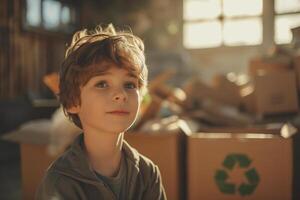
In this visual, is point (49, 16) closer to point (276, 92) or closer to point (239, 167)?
point (276, 92)

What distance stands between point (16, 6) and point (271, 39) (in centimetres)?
279

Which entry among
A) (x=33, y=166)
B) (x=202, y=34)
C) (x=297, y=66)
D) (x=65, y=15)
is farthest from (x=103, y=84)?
(x=65, y=15)

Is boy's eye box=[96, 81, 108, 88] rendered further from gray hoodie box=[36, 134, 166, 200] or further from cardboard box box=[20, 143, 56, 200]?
cardboard box box=[20, 143, 56, 200]

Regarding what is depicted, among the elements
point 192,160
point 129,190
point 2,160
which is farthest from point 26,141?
point 2,160

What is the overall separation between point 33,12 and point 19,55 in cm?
54

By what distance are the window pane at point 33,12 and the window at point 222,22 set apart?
5.68 feet

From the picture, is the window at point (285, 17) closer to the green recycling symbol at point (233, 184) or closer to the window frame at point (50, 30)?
the window frame at point (50, 30)

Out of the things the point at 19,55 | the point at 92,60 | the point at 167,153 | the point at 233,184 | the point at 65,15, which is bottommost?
the point at 233,184

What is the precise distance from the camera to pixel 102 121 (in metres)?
0.88

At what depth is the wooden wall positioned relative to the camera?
3.73m

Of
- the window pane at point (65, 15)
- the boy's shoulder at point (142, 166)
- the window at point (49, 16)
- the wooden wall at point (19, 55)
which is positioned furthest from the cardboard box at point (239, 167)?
the window pane at point (65, 15)

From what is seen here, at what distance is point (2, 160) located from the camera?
2.82 metres

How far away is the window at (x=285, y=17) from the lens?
3.94 metres

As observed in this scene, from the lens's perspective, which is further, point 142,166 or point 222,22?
point 222,22
